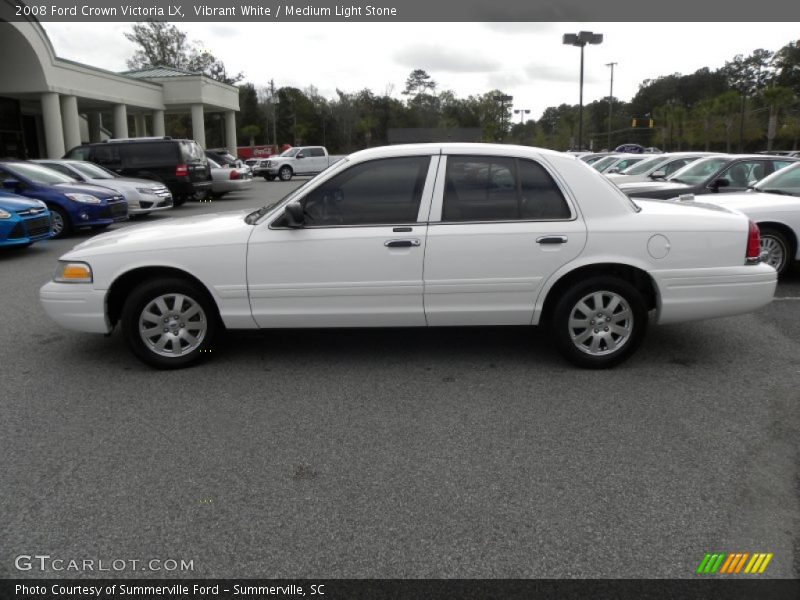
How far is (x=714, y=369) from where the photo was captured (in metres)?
5.09

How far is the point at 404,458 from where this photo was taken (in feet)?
12.1

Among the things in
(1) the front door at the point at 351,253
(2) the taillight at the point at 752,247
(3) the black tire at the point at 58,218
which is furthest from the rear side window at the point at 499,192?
(3) the black tire at the point at 58,218

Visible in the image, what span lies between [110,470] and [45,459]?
438mm

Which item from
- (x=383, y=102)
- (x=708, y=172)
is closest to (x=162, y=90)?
(x=708, y=172)

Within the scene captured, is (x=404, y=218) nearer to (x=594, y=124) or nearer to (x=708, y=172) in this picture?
(x=708, y=172)

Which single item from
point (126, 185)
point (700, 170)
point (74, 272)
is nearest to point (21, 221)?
point (126, 185)

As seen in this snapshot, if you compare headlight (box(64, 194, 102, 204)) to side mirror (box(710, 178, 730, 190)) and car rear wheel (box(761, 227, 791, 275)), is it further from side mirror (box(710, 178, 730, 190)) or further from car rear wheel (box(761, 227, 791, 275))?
car rear wheel (box(761, 227, 791, 275))

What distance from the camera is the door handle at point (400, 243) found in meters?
4.85

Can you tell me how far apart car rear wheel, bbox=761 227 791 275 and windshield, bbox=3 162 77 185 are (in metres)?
12.5

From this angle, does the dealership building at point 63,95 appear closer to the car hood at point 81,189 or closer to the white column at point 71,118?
the white column at point 71,118

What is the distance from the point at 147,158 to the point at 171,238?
15046 millimetres

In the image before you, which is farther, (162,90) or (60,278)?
(162,90)

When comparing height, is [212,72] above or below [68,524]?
above

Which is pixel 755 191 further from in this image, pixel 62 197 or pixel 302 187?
pixel 62 197
